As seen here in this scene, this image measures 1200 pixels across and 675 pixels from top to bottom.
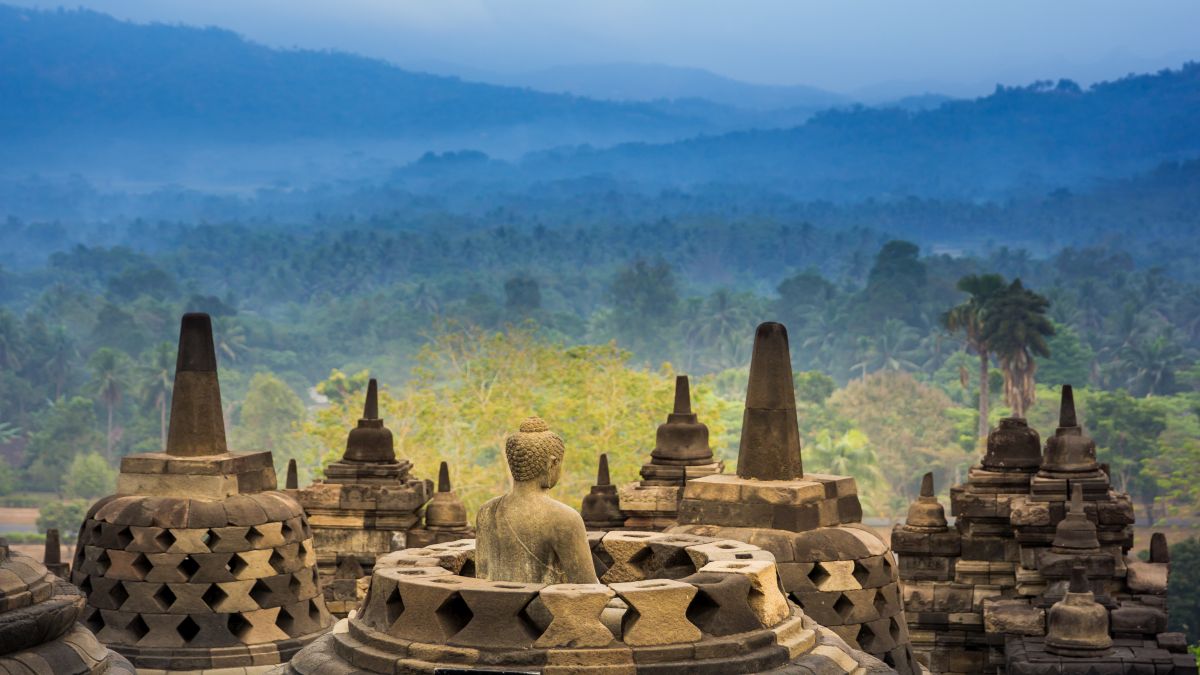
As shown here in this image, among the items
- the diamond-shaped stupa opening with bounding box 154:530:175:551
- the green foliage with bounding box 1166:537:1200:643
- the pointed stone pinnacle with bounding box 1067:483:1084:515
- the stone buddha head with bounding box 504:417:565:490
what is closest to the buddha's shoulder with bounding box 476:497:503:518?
the stone buddha head with bounding box 504:417:565:490

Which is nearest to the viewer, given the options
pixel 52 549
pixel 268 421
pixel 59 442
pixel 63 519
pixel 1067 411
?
pixel 52 549

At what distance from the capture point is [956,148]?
571ft

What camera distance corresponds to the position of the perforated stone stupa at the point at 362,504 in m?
26.1

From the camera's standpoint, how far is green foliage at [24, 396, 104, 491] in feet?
304

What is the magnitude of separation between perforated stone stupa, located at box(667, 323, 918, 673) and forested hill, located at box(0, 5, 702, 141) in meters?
160

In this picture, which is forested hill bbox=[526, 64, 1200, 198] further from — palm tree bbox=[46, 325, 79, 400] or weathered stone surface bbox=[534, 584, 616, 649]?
weathered stone surface bbox=[534, 584, 616, 649]

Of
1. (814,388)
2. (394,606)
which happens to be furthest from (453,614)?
(814,388)

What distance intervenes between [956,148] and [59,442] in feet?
334

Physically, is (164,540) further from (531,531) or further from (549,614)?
(549,614)

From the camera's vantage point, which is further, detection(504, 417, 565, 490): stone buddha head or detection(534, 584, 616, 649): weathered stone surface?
detection(504, 417, 565, 490): stone buddha head

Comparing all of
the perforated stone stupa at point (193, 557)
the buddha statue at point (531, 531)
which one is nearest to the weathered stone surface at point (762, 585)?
the buddha statue at point (531, 531)

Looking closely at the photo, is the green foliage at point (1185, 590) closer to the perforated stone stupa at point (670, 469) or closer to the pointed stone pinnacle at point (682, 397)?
the perforated stone stupa at point (670, 469)

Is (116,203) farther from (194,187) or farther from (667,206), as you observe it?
(667,206)

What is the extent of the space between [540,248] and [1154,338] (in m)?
50.9
